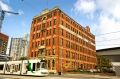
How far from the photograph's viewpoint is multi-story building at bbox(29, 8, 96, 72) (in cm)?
5081

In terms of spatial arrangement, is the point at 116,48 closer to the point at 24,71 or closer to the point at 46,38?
the point at 24,71

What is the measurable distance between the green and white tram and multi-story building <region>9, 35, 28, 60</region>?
145 meters

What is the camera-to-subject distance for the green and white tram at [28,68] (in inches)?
1155

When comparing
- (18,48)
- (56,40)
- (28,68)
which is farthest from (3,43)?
(28,68)

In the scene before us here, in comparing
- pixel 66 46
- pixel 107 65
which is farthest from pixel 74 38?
pixel 107 65

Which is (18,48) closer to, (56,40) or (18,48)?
(18,48)

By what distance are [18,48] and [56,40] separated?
5505 inches

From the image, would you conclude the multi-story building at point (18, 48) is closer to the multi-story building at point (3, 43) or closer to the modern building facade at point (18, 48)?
the modern building facade at point (18, 48)

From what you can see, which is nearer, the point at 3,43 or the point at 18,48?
the point at 3,43

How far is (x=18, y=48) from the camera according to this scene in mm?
183000

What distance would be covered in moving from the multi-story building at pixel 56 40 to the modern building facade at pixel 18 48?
119842 millimetres

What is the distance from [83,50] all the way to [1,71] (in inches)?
1654

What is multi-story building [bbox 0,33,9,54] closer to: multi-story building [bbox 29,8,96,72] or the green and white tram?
multi-story building [bbox 29,8,96,72]

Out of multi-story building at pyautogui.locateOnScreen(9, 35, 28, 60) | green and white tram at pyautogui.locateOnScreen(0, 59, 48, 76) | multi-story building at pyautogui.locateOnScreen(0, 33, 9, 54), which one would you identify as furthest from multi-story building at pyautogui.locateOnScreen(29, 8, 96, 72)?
multi-story building at pyautogui.locateOnScreen(9, 35, 28, 60)
